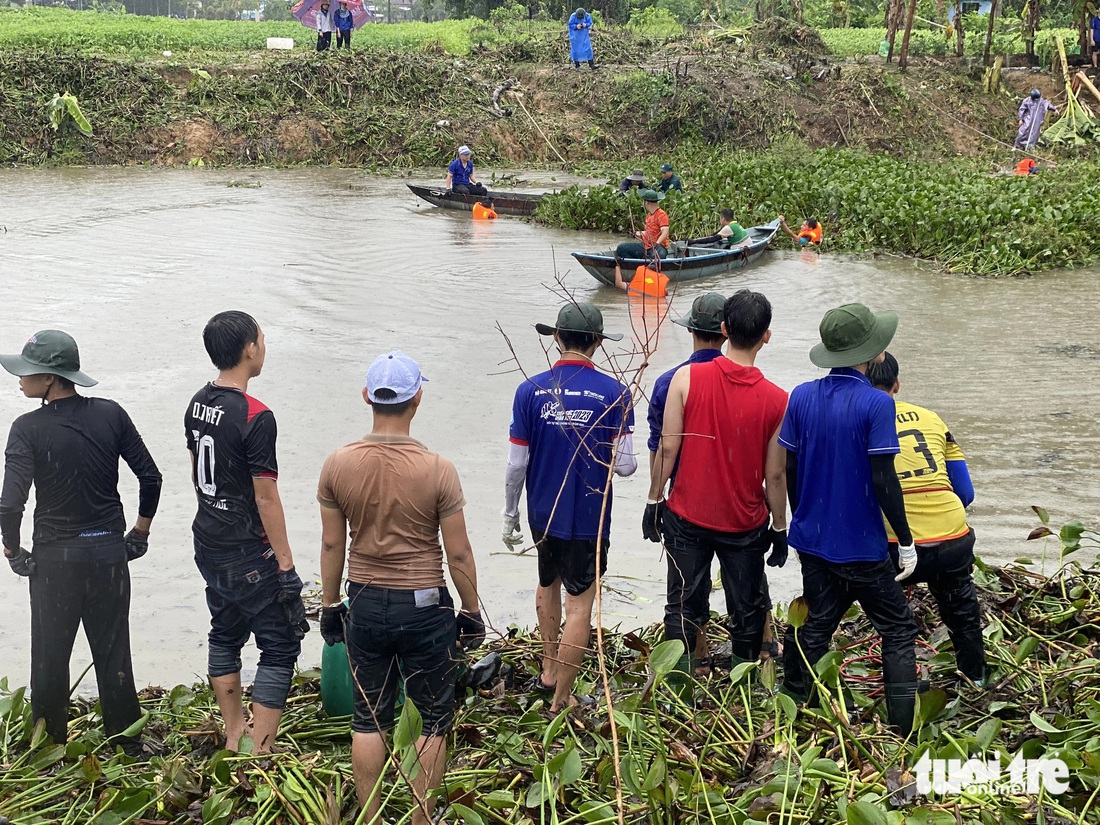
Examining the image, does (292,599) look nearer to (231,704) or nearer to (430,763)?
(231,704)

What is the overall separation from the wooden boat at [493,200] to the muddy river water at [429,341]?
1.02 feet

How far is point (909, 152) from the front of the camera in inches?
1185

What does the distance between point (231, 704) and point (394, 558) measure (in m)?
1.21

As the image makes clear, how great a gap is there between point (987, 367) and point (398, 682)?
8.47 metres

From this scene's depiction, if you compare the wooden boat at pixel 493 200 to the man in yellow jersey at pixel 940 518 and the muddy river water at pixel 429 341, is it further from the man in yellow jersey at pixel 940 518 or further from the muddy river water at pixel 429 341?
the man in yellow jersey at pixel 940 518

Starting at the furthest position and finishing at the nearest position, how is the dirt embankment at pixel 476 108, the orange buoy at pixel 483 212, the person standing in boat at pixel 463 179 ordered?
the dirt embankment at pixel 476 108
the person standing in boat at pixel 463 179
the orange buoy at pixel 483 212

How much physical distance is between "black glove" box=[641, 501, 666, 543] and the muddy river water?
3.79 feet

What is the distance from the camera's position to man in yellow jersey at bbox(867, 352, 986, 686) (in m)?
4.20

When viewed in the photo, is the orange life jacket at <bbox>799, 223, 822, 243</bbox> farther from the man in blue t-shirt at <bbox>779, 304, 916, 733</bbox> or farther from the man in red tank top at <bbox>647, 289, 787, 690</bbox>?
the man in blue t-shirt at <bbox>779, 304, 916, 733</bbox>

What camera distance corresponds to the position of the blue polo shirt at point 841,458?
3.94 metres

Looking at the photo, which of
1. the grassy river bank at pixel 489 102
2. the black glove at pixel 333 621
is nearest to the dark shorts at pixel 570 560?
the black glove at pixel 333 621

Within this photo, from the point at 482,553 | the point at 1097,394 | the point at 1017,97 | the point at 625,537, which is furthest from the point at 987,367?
the point at 1017,97

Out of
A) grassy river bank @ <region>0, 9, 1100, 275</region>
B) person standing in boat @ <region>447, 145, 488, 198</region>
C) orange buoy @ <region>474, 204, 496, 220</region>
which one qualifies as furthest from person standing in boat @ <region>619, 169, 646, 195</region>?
grassy river bank @ <region>0, 9, 1100, 275</region>

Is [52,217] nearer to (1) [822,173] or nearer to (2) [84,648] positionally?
(1) [822,173]
